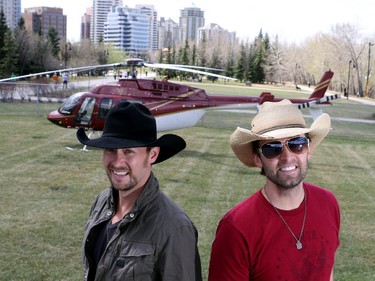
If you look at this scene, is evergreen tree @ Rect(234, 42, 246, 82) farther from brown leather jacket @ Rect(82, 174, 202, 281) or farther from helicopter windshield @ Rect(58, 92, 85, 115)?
brown leather jacket @ Rect(82, 174, 202, 281)

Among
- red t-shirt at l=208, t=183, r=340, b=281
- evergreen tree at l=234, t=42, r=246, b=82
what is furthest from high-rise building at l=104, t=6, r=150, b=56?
red t-shirt at l=208, t=183, r=340, b=281

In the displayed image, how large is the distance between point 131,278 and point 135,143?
2.05 ft

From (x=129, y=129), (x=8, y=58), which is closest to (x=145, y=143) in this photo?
(x=129, y=129)

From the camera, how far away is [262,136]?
2504mm

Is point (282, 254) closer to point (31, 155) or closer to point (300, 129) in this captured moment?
Result: point (300, 129)

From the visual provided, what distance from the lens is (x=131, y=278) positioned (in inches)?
86.4

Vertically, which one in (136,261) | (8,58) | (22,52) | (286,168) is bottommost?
(136,261)

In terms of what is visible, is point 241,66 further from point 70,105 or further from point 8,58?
point 70,105

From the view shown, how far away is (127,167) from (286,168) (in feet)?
2.56

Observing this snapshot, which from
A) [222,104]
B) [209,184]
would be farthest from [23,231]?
[222,104]

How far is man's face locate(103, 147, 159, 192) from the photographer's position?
236 cm

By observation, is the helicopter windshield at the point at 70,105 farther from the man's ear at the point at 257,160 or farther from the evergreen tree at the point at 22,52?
the evergreen tree at the point at 22,52

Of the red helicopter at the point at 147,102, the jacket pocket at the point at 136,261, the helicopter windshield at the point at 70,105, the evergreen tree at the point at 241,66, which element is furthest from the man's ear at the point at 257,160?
the evergreen tree at the point at 241,66

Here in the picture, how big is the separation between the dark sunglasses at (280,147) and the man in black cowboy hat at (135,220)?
1.57 feet
